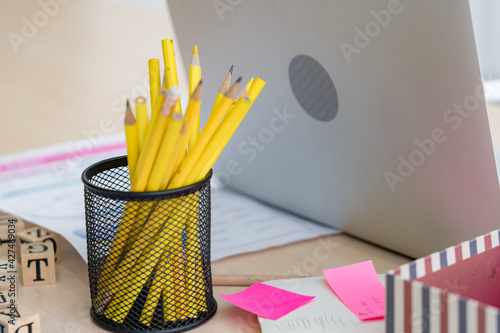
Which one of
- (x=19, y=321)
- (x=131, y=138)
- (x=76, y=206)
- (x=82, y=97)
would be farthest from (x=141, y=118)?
(x=82, y=97)

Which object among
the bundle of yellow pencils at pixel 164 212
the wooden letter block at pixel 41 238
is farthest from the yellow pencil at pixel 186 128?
the wooden letter block at pixel 41 238

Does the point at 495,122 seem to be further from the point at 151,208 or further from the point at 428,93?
the point at 151,208

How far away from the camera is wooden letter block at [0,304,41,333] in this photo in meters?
0.52

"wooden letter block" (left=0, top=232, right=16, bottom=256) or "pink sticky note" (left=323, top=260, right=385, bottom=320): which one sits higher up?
"wooden letter block" (left=0, top=232, right=16, bottom=256)

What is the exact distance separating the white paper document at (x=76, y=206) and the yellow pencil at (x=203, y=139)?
0.65ft

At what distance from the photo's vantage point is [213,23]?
2.45 feet

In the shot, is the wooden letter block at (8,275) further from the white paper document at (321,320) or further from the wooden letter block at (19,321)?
the white paper document at (321,320)

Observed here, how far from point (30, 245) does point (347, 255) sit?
1.12ft

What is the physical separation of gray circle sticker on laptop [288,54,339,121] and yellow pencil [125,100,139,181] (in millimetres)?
217

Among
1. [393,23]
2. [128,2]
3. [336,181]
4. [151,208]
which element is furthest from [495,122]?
[128,2]

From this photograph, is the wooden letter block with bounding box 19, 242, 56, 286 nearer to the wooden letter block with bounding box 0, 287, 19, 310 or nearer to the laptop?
the wooden letter block with bounding box 0, 287, 19, 310

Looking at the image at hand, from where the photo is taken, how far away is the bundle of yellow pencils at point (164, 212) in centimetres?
52

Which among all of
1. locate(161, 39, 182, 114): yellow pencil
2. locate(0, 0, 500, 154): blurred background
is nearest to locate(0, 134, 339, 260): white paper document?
locate(0, 0, 500, 154): blurred background

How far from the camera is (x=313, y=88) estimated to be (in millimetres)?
688
